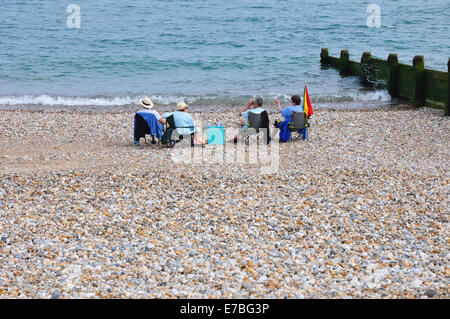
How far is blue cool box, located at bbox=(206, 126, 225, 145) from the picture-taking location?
11.6 meters

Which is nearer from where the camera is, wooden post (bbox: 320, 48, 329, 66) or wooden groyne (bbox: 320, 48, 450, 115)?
wooden groyne (bbox: 320, 48, 450, 115)

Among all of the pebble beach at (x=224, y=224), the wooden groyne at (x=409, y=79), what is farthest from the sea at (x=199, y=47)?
the pebble beach at (x=224, y=224)

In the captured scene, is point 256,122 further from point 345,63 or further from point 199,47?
point 199,47

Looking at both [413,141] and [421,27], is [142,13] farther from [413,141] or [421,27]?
[413,141]

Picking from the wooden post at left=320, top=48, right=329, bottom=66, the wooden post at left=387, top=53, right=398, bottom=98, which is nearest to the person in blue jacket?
the wooden post at left=387, top=53, right=398, bottom=98

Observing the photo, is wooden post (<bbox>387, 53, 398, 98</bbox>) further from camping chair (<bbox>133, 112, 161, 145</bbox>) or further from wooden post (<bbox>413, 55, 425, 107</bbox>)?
camping chair (<bbox>133, 112, 161, 145</bbox>)

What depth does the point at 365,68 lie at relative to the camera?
21891 millimetres

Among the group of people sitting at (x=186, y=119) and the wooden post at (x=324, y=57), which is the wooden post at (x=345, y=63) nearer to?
the wooden post at (x=324, y=57)

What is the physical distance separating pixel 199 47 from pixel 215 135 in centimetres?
2404

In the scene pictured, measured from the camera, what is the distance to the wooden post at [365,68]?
21703 mm

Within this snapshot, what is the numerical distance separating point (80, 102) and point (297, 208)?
49.7 feet

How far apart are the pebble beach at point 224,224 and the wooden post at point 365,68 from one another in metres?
10.7

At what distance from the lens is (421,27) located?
42.9 metres
